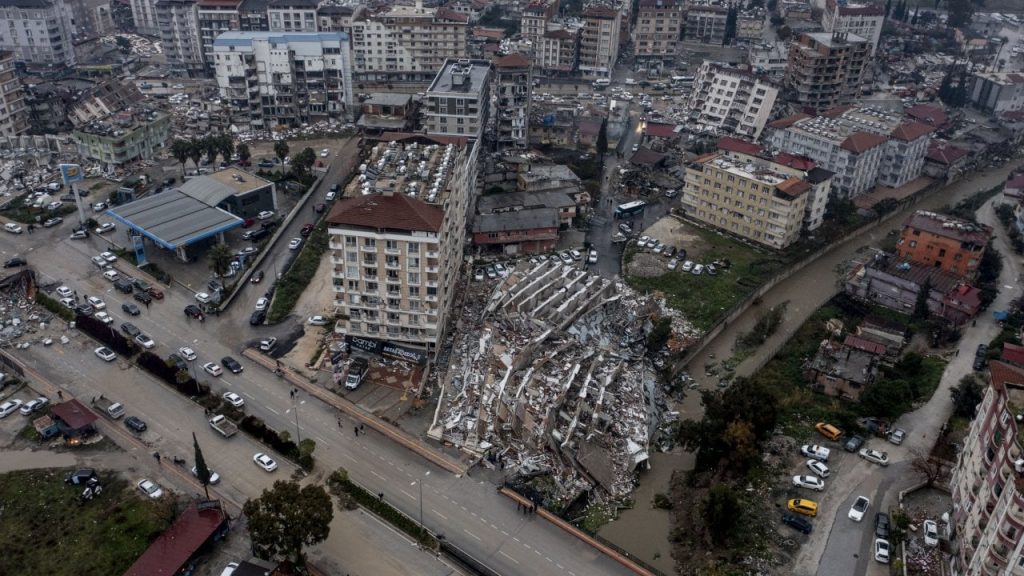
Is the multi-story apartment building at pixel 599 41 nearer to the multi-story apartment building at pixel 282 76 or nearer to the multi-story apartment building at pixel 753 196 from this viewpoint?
the multi-story apartment building at pixel 282 76

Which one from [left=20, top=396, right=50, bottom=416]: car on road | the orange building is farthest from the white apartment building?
[left=20, top=396, right=50, bottom=416]: car on road

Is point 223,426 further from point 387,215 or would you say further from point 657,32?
point 657,32

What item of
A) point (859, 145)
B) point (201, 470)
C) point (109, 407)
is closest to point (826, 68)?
point (859, 145)

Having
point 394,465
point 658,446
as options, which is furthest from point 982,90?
point 394,465

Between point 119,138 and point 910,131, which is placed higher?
point 910,131

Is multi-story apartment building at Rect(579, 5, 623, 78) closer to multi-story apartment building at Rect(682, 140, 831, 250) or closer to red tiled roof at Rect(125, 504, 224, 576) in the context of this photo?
multi-story apartment building at Rect(682, 140, 831, 250)

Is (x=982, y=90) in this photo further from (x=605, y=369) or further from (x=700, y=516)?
(x=700, y=516)

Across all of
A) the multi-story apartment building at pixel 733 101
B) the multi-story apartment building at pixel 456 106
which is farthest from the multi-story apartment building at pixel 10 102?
the multi-story apartment building at pixel 733 101
